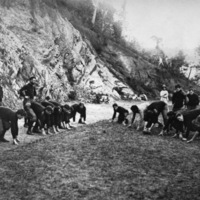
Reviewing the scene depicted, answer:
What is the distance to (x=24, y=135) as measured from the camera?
10.0 m

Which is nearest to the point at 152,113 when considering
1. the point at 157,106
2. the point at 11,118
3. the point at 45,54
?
the point at 157,106

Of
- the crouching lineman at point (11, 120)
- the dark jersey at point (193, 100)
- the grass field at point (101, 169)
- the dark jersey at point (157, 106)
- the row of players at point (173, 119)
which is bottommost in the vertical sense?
the grass field at point (101, 169)

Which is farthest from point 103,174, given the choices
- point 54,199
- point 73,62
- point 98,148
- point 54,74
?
point 73,62

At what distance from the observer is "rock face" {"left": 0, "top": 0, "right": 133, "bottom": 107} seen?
20.5m

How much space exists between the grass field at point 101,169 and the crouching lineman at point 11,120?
1.89 ft

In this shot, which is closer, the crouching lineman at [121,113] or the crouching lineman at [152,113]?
the crouching lineman at [152,113]

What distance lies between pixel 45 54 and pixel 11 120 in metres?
17.3

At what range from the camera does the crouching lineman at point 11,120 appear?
8491 millimetres

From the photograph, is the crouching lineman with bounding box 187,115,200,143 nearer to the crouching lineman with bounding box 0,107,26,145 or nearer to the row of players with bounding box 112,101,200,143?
the row of players with bounding box 112,101,200,143

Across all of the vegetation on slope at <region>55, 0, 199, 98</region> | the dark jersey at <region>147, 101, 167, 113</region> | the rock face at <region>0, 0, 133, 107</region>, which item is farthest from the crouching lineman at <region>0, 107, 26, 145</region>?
the vegetation on slope at <region>55, 0, 199, 98</region>

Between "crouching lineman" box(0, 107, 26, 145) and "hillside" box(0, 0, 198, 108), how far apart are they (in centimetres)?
728

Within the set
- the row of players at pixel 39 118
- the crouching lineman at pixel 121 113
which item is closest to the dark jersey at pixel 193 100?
the crouching lineman at pixel 121 113

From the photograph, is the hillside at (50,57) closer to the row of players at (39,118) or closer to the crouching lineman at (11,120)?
the row of players at (39,118)

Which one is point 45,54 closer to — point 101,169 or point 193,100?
point 193,100
